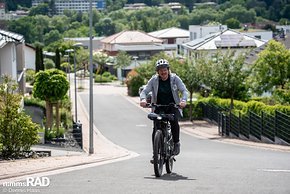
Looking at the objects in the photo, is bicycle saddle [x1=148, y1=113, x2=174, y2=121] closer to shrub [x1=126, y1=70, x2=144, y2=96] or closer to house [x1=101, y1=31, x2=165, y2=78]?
shrub [x1=126, y1=70, x2=144, y2=96]

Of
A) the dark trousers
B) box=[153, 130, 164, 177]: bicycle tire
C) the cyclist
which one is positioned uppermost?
the cyclist

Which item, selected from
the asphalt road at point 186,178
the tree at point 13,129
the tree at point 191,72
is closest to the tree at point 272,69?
the tree at point 191,72

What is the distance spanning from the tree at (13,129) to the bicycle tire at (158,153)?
545 cm

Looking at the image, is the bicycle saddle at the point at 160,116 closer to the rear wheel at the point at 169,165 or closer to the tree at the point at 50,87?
the rear wheel at the point at 169,165

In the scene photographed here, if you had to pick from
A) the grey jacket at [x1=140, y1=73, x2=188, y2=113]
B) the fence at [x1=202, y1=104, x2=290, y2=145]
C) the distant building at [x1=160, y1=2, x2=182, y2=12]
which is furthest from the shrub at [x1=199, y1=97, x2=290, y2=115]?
the distant building at [x1=160, y1=2, x2=182, y2=12]

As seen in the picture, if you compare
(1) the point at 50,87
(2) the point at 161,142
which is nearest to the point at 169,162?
(2) the point at 161,142

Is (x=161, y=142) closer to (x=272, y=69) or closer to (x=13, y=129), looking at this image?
(x=13, y=129)

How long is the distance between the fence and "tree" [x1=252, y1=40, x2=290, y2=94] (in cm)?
673

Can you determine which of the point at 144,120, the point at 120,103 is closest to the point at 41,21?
the point at 120,103

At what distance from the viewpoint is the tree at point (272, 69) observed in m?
40.3

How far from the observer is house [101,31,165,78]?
10444cm

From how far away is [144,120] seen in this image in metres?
47.2

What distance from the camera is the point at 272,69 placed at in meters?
40.8

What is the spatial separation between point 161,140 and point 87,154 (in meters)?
9.21
